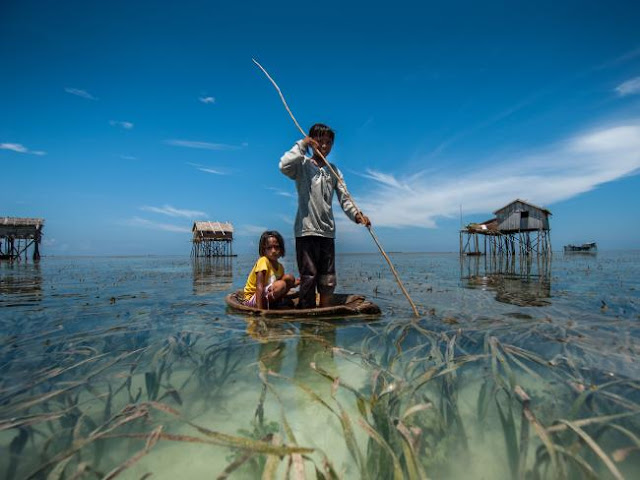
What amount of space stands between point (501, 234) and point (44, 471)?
119ft

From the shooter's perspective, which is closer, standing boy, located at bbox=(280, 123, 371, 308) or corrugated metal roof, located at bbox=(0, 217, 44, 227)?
standing boy, located at bbox=(280, 123, 371, 308)

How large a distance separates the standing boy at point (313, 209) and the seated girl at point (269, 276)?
1.09ft

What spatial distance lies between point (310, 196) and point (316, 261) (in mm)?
970

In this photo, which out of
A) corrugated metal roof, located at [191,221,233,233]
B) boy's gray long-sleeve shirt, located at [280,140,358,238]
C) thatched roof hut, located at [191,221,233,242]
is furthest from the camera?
corrugated metal roof, located at [191,221,233,233]

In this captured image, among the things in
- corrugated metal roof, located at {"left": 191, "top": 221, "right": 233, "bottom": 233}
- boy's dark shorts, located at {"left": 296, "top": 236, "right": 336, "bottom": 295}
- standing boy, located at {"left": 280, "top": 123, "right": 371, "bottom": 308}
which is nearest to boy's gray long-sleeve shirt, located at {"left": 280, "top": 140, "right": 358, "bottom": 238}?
standing boy, located at {"left": 280, "top": 123, "right": 371, "bottom": 308}

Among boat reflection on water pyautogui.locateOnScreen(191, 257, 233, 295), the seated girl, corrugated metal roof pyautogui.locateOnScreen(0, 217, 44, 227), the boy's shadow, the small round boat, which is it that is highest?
corrugated metal roof pyautogui.locateOnScreen(0, 217, 44, 227)

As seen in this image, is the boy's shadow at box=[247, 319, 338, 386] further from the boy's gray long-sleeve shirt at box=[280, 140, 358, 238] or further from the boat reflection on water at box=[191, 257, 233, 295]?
the boat reflection on water at box=[191, 257, 233, 295]

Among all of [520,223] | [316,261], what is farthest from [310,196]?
[520,223]

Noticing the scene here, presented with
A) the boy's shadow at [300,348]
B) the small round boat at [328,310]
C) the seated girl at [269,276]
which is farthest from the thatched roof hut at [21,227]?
the boy's shadow at [300,348]

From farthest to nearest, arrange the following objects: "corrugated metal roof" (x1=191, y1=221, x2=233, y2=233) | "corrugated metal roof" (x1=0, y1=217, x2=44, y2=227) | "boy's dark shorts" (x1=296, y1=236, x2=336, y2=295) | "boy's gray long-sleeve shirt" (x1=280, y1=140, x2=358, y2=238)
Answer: "corrugated metal roof" (x1=191, y1=221, x2=233, y2=233) → "corrugated metal roof" (x1=0, y1=217, x2=44, y2=227) → "boy's dark shorts" (x1=296, y1=236, x2=336, y2=295) → "boy's gray long-sleeve shirt" (x1=280, y1=140, x2=358, y2=238)

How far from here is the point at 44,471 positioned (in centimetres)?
125

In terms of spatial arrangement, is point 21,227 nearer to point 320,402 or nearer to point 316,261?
point 316,261

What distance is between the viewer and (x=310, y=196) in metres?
4.41

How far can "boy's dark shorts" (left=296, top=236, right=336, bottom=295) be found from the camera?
4.43 m
